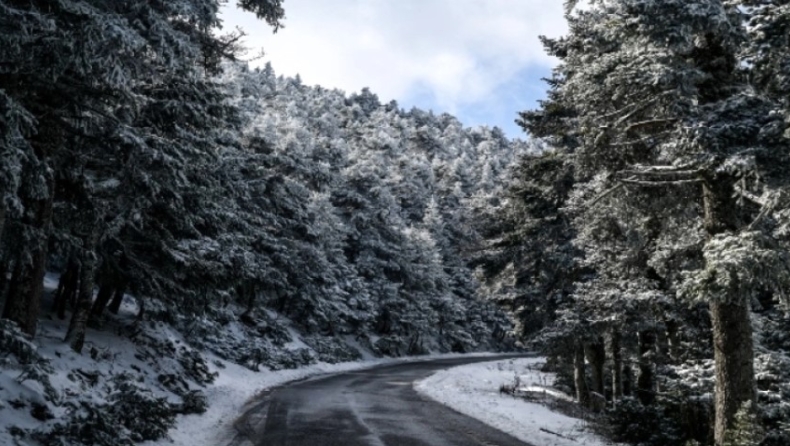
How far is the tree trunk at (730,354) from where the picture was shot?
10039 millimetres

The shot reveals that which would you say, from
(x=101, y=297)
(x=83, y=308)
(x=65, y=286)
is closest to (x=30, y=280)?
(x=83, y=308)

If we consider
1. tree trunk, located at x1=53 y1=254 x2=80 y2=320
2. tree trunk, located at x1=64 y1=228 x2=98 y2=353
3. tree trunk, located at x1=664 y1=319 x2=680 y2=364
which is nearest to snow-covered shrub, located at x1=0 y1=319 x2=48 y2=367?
tree trunk, located at x1=64 y1=228 x2=98 y2=353

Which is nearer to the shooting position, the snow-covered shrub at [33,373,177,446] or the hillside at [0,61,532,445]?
the snow-covered shrub at [33,373,177,446]

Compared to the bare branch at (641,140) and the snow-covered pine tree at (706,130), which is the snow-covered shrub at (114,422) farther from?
the bare branch at (641,140)

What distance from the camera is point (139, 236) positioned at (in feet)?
54.2

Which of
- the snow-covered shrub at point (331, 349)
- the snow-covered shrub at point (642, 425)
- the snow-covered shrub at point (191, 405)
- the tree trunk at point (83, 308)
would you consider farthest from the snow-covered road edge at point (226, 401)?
the snow-covered shrub at point (642, 425)

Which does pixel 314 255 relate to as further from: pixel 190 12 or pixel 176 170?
pixel 190 12

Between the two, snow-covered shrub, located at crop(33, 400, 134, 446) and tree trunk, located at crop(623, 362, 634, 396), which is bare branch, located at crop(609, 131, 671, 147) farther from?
tree trunk, located at crop(623, 362, 634, 396)

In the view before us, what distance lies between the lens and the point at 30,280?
11.8 meters

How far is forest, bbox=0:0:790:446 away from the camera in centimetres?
864

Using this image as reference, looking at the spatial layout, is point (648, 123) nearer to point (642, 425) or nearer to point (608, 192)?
point (608, 192)

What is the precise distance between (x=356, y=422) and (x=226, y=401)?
5.18m

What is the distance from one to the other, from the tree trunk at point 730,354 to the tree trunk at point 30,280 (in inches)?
496

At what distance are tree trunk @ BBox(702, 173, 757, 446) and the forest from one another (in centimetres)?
4
